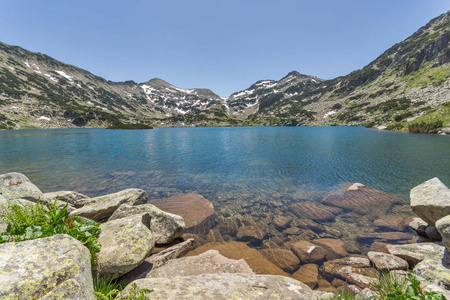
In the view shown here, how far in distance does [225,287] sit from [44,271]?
16.6ft

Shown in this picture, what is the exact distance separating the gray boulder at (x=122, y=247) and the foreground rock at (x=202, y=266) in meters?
1.50

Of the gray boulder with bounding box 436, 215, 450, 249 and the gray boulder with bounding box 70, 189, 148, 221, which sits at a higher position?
the gray boulder with bounding box 436, 215, 450, 249

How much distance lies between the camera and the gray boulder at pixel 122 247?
716 cm

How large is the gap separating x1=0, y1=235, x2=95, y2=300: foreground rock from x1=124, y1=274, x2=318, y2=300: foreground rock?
4.92 ft

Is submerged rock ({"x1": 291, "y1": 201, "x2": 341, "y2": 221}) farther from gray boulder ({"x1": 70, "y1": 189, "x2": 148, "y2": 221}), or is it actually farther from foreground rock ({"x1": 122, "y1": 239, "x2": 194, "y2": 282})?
gray boulder ({"x1": 70, "y1": 189, "x2": 148, "y2": 221})

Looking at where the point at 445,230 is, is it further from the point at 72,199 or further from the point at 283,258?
the point at 72,199

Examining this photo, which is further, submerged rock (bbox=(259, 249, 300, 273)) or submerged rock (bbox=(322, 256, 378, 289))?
submerged rock (bbox=(259, 249, 300, 273))

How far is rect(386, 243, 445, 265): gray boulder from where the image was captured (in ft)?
31.5

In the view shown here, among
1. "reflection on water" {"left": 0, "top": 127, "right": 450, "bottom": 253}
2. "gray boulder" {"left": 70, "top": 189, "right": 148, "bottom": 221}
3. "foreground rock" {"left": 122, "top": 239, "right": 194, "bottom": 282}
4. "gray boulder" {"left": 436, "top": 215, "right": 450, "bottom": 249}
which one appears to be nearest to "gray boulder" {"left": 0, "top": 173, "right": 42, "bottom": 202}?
"gray boulder" {"left": 70, "top": 189, "right": 148, "bottom": 221}

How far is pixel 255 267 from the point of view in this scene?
1029cm

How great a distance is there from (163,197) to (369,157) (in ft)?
138

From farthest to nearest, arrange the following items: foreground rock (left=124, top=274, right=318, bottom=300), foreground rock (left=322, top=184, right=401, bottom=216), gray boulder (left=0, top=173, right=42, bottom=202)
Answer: foreground rock (left=322, top=184, right=401, bottom=216) → gray boulder (left=0, top=173, right=42, bottom=202) → foreground rock (left=124, top=274, right=318, bottom=300)

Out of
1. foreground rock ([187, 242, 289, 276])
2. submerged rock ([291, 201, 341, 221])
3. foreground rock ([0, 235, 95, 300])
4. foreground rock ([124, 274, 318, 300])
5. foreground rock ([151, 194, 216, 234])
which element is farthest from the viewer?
submerged rock ([291, 201, 341, 221])

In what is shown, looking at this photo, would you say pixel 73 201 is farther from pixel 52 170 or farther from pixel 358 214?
pixel 358 214
